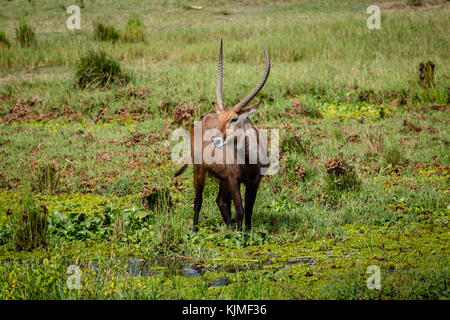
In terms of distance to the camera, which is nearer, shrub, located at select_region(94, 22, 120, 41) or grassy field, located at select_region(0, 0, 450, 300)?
grassy field, located at select_region(0, 0, 450, 300)

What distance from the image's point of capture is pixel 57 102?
12438 millimetres

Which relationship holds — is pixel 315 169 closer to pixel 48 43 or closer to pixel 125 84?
pixel 125 84

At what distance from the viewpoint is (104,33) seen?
1736 cm

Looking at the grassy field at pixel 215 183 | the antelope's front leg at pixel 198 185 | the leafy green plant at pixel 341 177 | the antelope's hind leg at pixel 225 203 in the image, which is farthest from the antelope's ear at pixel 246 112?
the leafy green plant at pixel 341 177

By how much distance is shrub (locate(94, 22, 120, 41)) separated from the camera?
17.3 metres

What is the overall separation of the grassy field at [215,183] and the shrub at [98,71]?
95 mm

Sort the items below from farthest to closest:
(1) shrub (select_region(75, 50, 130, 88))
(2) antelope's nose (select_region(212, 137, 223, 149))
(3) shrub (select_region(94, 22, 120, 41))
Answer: (3) shrub (select_region(94, 22, 120, 41)) < (1) shrub (select_region(75, 50, 130, 88)) < (2) antelope's nose (select_region(212, 137, 223, 149))

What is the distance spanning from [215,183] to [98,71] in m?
6.67

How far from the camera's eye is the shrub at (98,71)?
13031mm

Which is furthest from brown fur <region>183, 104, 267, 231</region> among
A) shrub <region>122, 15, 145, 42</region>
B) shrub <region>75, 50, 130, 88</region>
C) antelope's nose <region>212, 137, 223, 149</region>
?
shrub <region>122, 15, 145, 42</region>

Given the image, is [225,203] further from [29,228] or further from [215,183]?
[29,228]

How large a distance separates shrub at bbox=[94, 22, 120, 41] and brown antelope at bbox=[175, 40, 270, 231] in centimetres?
1192

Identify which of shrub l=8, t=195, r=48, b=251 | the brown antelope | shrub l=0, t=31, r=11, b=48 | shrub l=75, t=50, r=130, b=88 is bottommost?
shrub l=8, t=195, r=48, b=251

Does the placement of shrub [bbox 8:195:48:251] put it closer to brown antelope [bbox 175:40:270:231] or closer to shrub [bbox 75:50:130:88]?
brown antelope [bbox 175:40:270:231]
